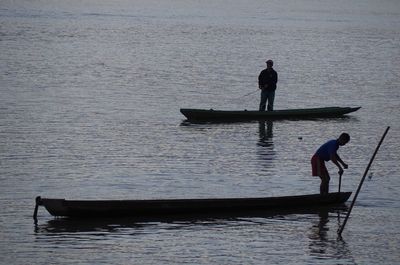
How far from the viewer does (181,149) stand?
32594 mm

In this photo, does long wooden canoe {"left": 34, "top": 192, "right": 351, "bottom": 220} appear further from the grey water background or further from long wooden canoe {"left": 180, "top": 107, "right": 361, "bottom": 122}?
long wooden canoe {"left": 180, "top": 107, "right": 361, "bottom": 122}

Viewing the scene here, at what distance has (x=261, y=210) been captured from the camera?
2389 cm

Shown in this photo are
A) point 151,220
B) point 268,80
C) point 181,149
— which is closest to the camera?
point 151,220

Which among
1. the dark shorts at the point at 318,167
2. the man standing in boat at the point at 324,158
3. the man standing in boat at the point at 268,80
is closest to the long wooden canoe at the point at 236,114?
the man standing in boat at the point at 268,80

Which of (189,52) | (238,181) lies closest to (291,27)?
(189,52)

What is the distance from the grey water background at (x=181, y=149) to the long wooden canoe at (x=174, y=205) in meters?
0.27

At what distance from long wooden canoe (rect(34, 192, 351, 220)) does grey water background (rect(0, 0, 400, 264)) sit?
272 millimetres

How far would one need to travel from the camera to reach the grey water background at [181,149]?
2170 centimetres

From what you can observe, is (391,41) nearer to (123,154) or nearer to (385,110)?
(385,110)

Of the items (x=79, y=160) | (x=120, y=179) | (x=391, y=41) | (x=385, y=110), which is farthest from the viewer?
(x=391, y=41)

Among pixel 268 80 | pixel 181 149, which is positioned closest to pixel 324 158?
pixel 181 149

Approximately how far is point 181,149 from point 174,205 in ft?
31.6

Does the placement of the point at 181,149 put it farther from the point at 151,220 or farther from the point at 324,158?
the point at 151,220

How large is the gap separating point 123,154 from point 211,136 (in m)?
4.80
